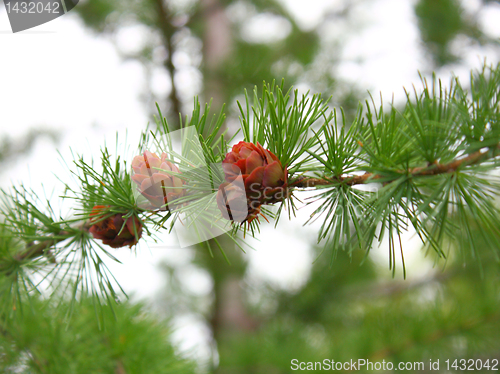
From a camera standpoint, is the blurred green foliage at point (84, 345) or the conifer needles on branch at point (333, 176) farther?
the blurred green foliage at point (84, 345)

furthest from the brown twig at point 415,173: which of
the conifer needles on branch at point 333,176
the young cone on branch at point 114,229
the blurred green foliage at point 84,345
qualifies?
the blurred green foliage at point 84,345

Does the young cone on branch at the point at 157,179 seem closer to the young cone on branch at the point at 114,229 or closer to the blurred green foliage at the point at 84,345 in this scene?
the young cone on branch at the point at 114,229

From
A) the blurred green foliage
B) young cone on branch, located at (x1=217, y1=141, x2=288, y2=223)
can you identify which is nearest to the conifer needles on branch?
young cone on branch, located at (x1=217, y1=141, x2=288, y2=223)

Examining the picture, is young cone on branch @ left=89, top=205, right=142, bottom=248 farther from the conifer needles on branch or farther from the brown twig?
the brown twig

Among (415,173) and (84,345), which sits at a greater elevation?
(415,173)

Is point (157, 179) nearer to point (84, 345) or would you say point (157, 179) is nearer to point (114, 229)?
point (114, 229)

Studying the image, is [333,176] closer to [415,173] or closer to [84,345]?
[415,173]

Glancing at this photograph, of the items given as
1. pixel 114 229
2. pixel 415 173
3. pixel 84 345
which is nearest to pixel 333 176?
pixel 415 173

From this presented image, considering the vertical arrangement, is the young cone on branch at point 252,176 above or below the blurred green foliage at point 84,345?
above

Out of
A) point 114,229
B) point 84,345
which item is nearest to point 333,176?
point 114,229

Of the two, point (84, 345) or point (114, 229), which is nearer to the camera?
point (114, 229)

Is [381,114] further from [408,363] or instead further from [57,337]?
[408,363]
